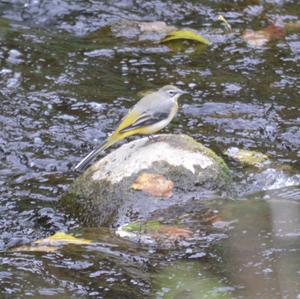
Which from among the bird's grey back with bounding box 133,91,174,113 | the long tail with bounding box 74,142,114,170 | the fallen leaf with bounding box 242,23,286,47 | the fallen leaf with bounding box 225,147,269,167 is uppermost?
the bird's grey back with bounding box 133,91,174,113

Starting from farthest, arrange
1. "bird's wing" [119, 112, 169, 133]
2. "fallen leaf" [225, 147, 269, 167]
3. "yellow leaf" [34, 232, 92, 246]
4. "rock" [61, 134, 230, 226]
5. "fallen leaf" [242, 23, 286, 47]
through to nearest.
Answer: "fallen leaf" [242, 23, 286, 47] < "fallen leaf" [225, 147, 269, 167] < "bird's wing" [119, 112, 169, 133] < "rock" [61, 134, 230, 226] < "yellow leaf" [34, 232, 92, 246]

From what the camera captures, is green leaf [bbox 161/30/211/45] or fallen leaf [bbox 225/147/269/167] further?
green leaf [bbox 161/30/211/45]

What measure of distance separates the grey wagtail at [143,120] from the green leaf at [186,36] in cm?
304

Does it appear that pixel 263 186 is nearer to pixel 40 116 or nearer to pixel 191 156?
pixel 191 156

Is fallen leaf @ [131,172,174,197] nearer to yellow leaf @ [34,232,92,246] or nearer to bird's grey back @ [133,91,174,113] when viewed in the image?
bird's grey back @ [133,91,174,113]

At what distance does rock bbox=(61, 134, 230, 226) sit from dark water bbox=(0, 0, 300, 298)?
21 centimetres

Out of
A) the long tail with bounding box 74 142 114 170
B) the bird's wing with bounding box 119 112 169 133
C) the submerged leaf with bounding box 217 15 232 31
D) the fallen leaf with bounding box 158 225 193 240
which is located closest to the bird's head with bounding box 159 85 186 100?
the bird's wing with bounding box 119 112 169 133

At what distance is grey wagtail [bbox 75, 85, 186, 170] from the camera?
7543 mm

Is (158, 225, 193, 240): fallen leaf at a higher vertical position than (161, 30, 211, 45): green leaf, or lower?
higher

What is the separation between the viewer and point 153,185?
705cm

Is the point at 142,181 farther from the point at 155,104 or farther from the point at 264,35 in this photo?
the point at 264,35

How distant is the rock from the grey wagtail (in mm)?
222

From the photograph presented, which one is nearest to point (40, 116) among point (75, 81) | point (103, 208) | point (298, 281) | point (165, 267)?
point (75, 81)

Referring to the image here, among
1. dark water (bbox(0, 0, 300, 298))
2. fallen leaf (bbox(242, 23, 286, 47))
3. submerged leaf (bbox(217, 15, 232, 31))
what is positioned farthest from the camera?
submerged leaf (bbox(217, 15, 232, 31))
